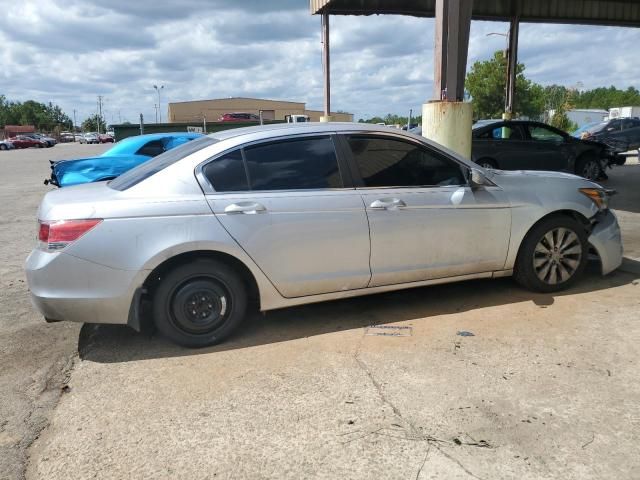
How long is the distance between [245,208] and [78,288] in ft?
4.17

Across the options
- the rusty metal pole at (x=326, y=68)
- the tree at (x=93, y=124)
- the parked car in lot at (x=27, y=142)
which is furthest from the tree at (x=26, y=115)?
the rusty metal pole at (x=326, y=68)

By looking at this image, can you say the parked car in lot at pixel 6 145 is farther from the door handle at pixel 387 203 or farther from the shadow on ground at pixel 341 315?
the door handle at pixel 387 203

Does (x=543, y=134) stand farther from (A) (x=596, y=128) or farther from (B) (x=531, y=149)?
(A) (x=596, y=128)

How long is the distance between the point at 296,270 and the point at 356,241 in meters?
0.52

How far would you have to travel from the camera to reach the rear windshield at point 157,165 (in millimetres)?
4067

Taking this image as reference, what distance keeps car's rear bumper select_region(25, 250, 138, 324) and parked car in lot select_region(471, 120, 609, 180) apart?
938cm

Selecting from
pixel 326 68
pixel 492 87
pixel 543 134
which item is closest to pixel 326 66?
pixel 326 68

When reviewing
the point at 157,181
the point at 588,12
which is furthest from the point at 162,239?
the point at 588,12

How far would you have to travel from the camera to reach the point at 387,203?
4270 mm

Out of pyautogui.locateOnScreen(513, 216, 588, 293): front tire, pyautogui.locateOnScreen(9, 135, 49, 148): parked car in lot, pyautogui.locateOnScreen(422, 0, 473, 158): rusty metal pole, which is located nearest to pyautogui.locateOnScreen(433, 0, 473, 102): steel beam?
pyautogui.locateOnScreen(422, 0, 473, 158): rusty metal pole

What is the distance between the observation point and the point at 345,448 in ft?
9.05

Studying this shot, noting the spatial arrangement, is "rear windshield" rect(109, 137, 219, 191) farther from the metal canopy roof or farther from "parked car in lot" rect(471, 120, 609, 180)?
the metal canopy roof

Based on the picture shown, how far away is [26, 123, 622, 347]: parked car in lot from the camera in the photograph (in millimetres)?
3746

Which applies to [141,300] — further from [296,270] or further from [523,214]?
[523,214]
